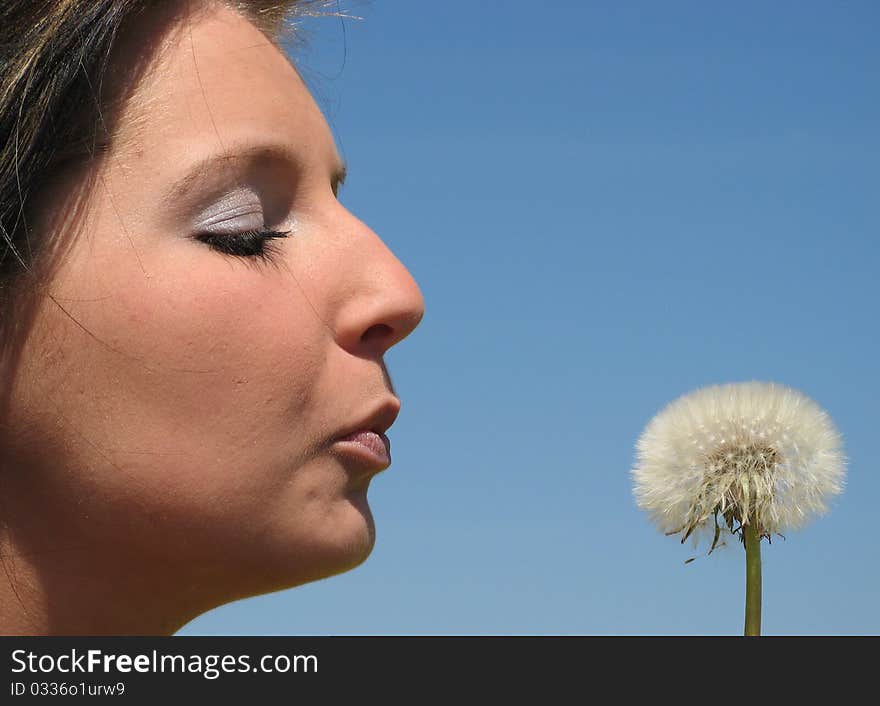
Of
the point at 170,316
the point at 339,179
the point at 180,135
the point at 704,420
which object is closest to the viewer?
the point at 170,316

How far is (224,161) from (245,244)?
5.4 inches

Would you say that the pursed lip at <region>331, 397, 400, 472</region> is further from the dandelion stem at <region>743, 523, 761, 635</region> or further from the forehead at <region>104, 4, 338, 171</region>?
the dandelion stem at <region>743, 523, 761, 635</region>

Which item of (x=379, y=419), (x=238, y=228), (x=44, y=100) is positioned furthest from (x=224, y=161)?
(x=379, y=419)

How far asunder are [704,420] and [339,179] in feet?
3.03

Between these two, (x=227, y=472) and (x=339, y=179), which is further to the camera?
(x=339, y=179)

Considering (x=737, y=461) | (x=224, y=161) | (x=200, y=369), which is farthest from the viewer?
(x=737, y=461)

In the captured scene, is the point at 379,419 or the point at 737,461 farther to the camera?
the point at 737,461

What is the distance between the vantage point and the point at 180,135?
6.23 ft

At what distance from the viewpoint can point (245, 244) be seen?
1863 mm

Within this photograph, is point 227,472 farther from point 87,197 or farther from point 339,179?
point 339,179

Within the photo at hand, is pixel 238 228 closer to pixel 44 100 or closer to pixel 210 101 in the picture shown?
pixel 210 101

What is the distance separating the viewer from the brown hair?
1.86m
